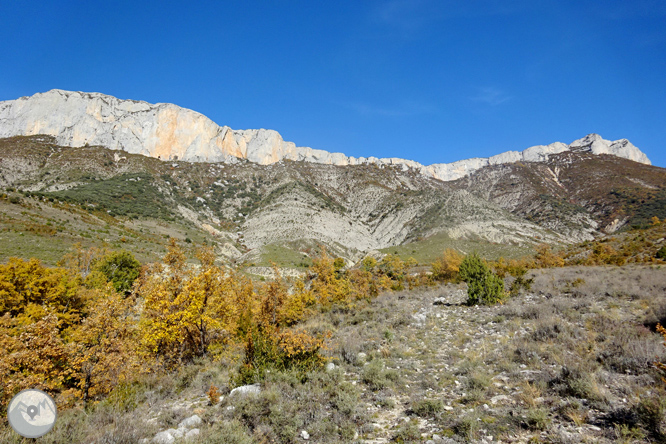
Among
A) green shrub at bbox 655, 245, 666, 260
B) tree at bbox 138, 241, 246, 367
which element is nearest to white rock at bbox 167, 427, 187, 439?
tree at bbox 138, 241, 246, 367

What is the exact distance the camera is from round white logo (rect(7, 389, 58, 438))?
3.73 m

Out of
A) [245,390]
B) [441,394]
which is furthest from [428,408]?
[245,390]

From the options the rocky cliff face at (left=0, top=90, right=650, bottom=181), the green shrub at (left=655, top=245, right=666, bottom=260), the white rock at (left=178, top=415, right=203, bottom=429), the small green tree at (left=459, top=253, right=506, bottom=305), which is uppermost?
the rocky cliff face at (left=0, top=90, right=650, bottom=181)

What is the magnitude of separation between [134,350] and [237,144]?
184022 mm

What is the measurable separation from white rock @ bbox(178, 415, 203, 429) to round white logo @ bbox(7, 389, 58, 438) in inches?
106

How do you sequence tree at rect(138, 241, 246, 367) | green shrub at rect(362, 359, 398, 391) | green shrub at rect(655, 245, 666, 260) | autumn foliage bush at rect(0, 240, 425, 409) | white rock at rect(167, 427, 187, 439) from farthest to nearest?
green shrub at rect(655, 245, 666, 260), tree at rect(138, 241, 246, 367), autumn foliage bush at rect(0, 240, 425, 409), green shrub at rect(362, 359, 398, 391), white rock at rect(167, 427, 187, 439)

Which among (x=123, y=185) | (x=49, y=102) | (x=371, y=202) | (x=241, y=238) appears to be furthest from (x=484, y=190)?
(x=49, y=102)

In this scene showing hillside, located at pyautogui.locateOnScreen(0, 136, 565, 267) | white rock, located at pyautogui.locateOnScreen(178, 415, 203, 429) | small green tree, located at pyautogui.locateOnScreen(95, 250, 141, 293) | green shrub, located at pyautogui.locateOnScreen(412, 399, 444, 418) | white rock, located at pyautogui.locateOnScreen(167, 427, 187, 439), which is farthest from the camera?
hillside, located at pyautogui.locateOnScreen(0, 136, 565, 267)

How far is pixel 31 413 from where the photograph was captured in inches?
152

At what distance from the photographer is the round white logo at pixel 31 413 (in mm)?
3727

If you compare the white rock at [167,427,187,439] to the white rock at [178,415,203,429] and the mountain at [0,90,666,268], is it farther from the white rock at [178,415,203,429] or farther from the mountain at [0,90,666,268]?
the mountain at [0,90,666,268]

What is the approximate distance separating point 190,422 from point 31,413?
120 inches

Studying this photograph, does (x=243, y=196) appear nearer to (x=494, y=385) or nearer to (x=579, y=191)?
(x=494, y=385)

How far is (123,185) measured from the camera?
102250 millimetres
